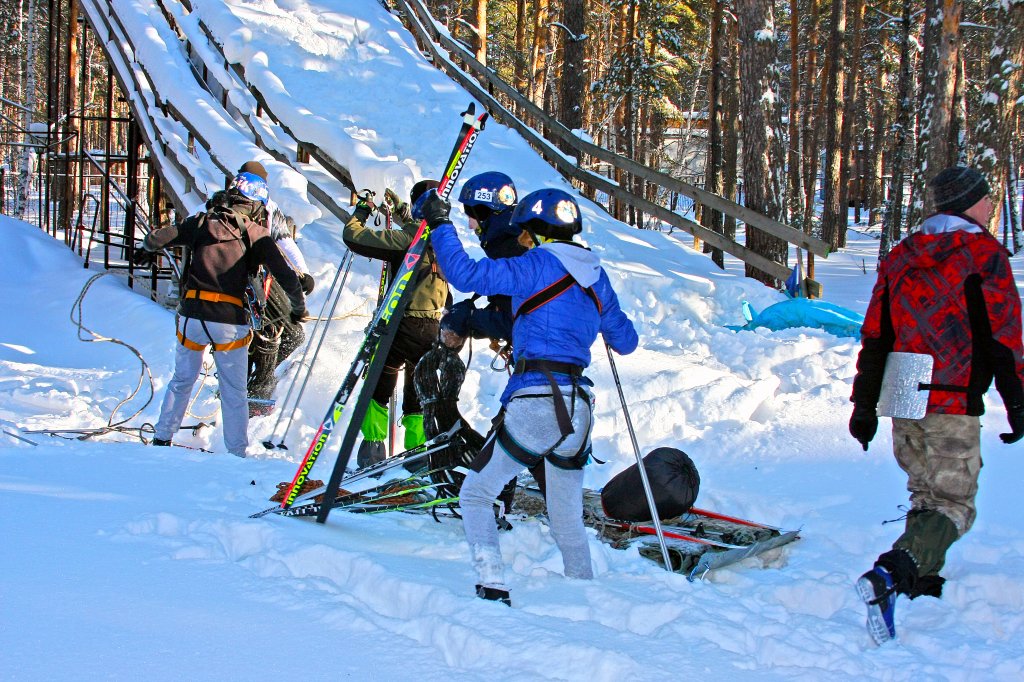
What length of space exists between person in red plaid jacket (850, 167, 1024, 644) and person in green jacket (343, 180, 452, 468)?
111 inches

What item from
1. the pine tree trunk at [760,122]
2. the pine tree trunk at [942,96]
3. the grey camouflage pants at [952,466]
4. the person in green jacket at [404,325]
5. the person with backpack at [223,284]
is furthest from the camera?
the pine tree trunk at [942,96]

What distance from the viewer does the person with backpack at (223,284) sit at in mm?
5812

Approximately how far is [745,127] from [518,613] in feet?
34.9

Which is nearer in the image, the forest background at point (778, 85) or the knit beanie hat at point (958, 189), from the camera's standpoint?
the knit beanie hat at point (958, 189)

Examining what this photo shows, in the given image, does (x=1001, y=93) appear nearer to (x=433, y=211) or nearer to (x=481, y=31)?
(x=433, y=211)

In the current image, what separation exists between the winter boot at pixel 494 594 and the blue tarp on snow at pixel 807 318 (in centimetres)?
693

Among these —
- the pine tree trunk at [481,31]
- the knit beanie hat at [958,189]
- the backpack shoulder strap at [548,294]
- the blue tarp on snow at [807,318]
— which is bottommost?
the blue tarp on snow at [807,318]

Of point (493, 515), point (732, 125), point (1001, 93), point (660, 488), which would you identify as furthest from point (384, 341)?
point (732, 125)

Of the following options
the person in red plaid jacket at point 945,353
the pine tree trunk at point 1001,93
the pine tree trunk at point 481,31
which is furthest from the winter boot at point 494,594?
the pine tree trunk at point 481,31

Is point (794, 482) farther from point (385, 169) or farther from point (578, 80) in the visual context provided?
point (578, 80)

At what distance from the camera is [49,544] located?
3.54 m

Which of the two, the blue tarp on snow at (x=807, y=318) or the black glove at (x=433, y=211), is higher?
the black glove at (x=433, y=211)

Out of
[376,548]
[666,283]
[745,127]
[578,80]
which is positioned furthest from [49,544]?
[578,80]

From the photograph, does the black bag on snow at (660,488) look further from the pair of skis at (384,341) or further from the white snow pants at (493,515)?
the pair of skis at (384,341)
